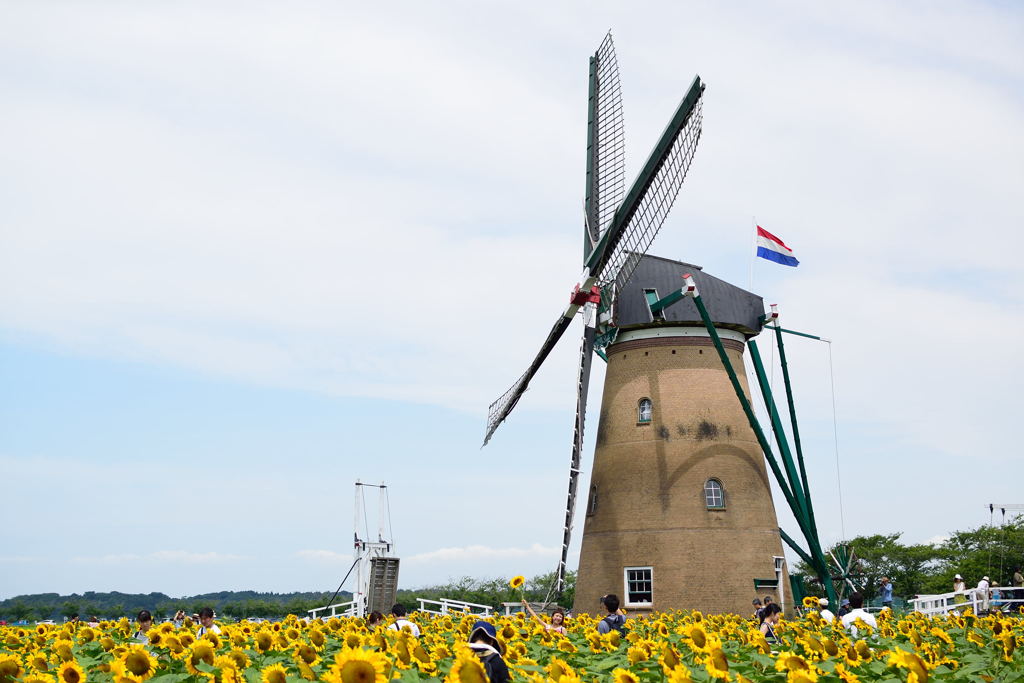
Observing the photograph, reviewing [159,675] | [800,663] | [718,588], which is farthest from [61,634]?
[718,588]

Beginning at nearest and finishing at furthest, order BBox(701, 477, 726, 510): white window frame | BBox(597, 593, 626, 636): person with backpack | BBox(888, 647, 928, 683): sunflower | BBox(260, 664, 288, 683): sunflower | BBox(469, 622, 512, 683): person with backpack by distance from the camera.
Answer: BBox(888, 647, 928, 683): sunflower, BBox(260, 664, 288, 683): sunflower, BBox(469, 622, 512, 683): person with backpack, BBox(597, 593, 626, 636): person with backpack, BBox(701, 477, 726, 510): white window frame

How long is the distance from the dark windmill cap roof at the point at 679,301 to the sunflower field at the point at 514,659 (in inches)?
926

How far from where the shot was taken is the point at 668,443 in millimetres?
32938

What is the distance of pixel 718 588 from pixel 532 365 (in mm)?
9637

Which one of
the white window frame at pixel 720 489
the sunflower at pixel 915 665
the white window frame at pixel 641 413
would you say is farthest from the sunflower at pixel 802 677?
the white window frame at pixel 641 413

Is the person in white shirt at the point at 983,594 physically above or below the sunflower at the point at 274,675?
above

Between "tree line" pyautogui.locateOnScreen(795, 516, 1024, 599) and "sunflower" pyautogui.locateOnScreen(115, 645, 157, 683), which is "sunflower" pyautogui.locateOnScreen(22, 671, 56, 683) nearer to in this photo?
"sunflower" pyautogui.locateOnScreen(115, 645, 157, 683)

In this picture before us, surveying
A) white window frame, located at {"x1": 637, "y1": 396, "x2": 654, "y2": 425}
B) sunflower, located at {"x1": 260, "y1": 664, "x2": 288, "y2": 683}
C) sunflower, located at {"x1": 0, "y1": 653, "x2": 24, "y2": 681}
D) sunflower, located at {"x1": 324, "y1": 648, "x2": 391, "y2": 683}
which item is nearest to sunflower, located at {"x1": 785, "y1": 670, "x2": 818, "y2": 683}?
sunflower, located at {"x1": 324, "y1": 648, "x2": 391, "y2": 683}

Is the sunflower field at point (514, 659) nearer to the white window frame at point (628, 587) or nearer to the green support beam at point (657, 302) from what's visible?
the white window frame at point (628, 587)

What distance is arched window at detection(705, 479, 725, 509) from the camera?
32.5 m

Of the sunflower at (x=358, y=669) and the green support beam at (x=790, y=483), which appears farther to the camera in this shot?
the green support beam at (x=790, y=483)

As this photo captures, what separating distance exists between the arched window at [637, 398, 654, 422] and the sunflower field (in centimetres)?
2299

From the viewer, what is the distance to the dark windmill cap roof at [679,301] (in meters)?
33.7

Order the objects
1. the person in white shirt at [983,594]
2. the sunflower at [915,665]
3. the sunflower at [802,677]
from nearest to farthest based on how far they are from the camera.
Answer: the sunflower at [915,665], the sunflower at [802,677], the person in white shirt at [983,594]
